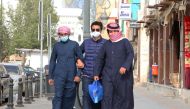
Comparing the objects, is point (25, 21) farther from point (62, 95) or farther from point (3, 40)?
point (62, 95)

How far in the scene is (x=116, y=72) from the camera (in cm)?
966

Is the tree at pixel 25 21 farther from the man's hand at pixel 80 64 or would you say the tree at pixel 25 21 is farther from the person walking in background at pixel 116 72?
the person walking in background at pixel 116 72

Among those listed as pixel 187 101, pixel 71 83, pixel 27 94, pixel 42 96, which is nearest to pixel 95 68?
pixel 71 83

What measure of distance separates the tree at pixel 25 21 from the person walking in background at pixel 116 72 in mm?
53905

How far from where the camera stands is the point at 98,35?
430 inches

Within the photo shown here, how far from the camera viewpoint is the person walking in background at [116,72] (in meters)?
9.63

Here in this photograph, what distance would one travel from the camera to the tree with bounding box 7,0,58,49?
64.2 metres

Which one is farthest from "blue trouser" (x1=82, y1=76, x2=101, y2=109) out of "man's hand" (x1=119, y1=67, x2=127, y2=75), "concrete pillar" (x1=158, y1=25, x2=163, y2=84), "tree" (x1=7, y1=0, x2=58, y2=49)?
"tree" (x1=7, y1=0, x2=58, y2=49)

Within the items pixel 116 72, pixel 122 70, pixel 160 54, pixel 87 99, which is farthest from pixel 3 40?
pixel 122 70

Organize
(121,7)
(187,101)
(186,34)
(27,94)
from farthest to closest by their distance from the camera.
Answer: (121,7) < (186,34) < (187,101) < (27,94)

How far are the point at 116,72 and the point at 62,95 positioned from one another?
2098mm

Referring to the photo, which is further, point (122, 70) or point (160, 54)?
point (160, 54)

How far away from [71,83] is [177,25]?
1502 cm

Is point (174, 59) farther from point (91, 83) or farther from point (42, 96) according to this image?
point (91, 83)
